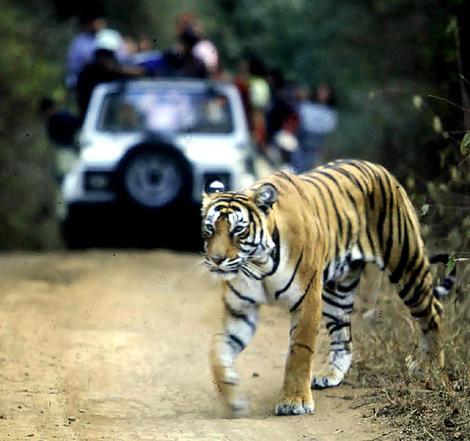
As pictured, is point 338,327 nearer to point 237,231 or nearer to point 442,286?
point 442,286

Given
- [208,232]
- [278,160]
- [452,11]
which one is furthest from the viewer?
[278,160]

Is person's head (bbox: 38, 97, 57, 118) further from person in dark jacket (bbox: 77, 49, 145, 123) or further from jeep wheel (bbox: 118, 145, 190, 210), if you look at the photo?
jeep wheel (bbox: 118, 145, 190, 210)

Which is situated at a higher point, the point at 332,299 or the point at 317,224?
the point at 317,224

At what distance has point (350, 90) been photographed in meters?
21.1

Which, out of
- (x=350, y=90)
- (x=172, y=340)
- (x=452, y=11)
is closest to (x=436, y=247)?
(x=172, y=340)

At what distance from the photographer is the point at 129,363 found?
7.95 meters

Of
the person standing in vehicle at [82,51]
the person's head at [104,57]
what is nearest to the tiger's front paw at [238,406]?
the person's head at [104,57]

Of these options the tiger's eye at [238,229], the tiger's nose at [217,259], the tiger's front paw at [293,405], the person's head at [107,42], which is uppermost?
the person's head at [107,42]

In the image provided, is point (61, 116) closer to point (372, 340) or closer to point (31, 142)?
point (31, 142)

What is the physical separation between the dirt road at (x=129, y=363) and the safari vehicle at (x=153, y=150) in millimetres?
778

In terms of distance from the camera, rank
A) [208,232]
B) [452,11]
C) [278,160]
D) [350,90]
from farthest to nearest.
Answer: [350,90], [278,160], [452,11], [208,232]

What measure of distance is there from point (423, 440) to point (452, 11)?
6.06 metres

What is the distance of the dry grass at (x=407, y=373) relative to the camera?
6007 millimetres

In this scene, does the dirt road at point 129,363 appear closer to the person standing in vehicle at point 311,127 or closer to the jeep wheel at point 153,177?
the jeep wheel at point 153,177
